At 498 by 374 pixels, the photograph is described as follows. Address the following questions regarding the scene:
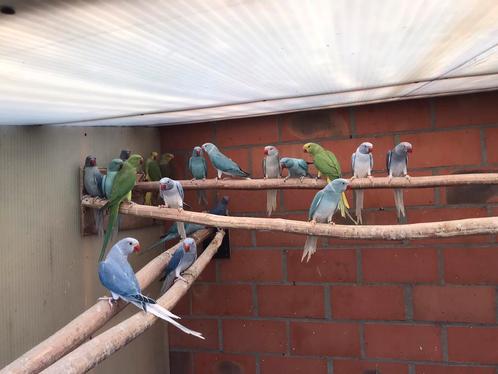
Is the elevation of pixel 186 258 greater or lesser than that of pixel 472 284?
greater

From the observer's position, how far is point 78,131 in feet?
6.25

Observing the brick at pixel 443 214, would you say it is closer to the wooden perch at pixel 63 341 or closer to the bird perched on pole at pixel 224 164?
the bird perched on pole at pixel 224 164

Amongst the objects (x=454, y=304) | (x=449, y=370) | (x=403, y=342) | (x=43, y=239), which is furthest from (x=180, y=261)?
(x=449, y=370)

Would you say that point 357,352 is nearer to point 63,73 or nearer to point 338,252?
point 338,252

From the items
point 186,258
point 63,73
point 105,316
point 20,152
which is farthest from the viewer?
point 186,258

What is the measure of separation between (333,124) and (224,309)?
1231 millimetres

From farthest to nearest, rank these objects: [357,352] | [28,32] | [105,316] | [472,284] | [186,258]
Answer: [357,352], [472,284], [186,258], [105,316], [28,32]

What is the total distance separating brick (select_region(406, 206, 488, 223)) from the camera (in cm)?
207

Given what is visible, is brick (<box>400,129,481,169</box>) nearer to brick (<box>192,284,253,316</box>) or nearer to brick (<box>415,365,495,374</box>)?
brick (<box>415,365,495,374</box>)

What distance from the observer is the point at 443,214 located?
2115mm

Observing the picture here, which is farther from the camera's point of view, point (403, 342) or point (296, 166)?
point (403, 342)

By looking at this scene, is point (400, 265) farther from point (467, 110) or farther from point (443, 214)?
point (467, 110)

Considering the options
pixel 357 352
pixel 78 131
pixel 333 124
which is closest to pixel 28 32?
pixel 78 131

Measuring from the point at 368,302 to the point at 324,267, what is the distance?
11.5 inches
